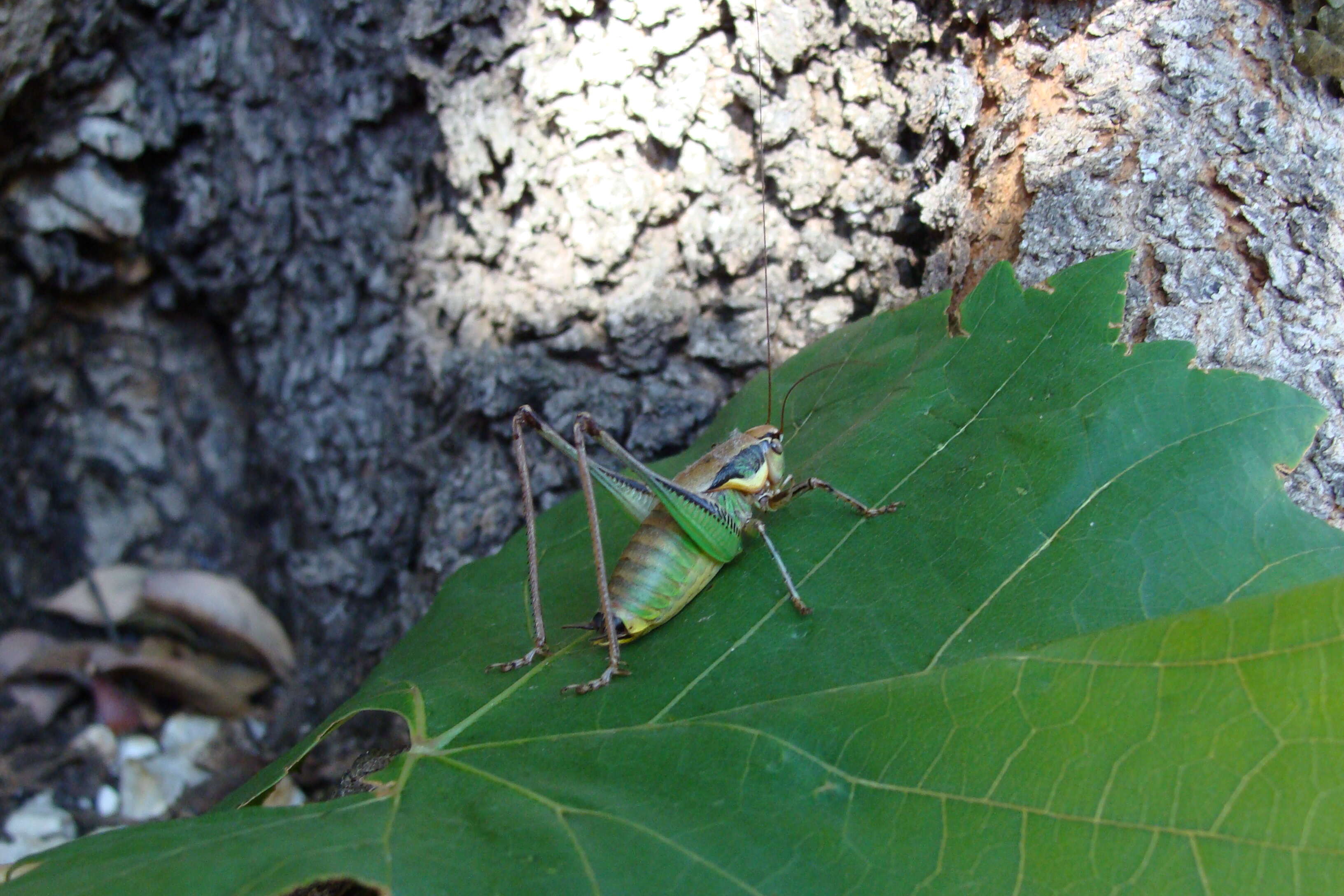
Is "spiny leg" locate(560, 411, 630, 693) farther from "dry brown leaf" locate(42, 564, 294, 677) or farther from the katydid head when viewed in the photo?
"dry brown leaf" locate(42, 564, 294, 677)

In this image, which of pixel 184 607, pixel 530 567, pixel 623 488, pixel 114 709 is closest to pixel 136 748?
pixel 114 709

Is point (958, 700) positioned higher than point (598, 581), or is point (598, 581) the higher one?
point (598, 581)

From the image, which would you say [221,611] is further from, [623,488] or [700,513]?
[700,513]

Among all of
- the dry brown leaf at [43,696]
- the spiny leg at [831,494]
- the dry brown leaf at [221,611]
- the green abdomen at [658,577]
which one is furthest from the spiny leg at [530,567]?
the dry brown leaf at [43,696]

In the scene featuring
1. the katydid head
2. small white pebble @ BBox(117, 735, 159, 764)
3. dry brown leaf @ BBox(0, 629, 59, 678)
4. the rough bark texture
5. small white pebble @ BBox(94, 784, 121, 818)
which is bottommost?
small white pebble @ BBox(94, 784, 121, 818)

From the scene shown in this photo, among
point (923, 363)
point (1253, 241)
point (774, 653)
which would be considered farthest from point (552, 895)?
point (1253, 241)

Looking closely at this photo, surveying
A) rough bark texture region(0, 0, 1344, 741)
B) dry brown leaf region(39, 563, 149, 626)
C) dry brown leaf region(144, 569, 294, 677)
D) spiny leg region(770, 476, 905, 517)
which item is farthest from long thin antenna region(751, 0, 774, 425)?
dry brown leaf region(39, 563, 149, 626)
